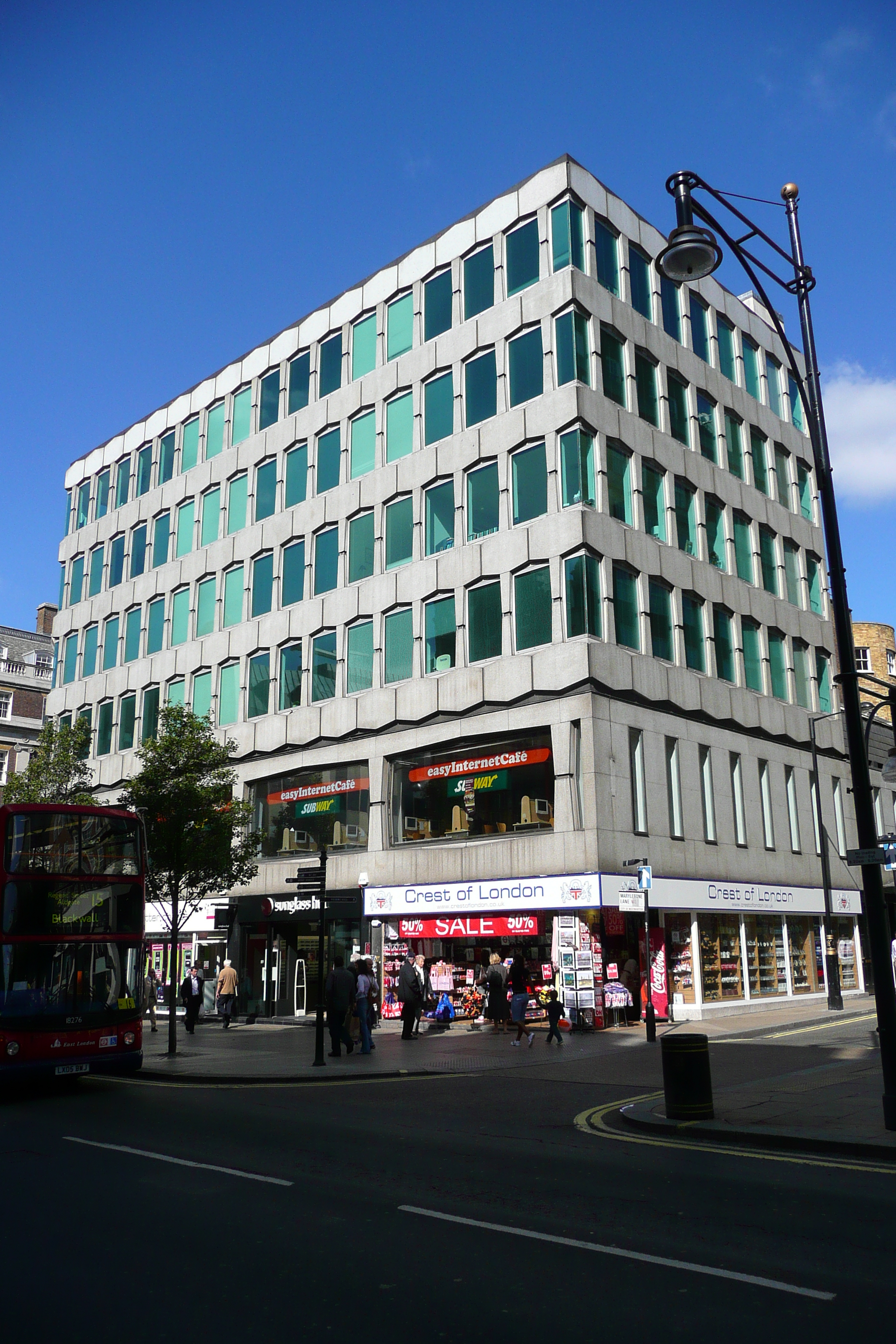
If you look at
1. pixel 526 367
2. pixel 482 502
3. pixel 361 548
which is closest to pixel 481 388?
pixel 526 367

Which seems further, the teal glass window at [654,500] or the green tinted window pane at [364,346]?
the green tinted window pane at [364,346]

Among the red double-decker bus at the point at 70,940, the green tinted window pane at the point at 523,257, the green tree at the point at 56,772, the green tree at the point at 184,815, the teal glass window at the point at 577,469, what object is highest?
the green tinted window pane at the point at 523,257

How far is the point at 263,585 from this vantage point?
3812cm

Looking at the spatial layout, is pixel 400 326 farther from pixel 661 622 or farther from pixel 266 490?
pixel 661 622

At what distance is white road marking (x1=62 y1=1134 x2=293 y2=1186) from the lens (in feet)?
29.5

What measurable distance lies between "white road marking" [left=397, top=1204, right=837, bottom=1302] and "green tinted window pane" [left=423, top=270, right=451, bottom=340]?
29.5m

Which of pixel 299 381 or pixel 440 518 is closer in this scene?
pixel 440 518

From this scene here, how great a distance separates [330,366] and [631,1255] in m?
34.9

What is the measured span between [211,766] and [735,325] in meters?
24.9

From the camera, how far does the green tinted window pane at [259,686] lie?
37062mm

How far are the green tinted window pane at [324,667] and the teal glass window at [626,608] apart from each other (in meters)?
10.2

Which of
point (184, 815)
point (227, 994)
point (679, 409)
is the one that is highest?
point (679, 409)

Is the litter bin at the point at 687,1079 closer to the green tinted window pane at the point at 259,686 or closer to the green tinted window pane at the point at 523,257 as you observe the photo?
the green tinted window pane at the point at 523,257

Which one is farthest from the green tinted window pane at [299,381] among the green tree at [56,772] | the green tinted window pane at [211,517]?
the green tree at [56,772]
